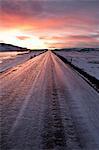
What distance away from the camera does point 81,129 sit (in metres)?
7.88

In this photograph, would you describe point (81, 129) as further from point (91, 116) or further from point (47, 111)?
point (47, 111)

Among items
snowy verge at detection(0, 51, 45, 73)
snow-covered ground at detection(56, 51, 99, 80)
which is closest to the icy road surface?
snow-covered ground at detection(56, 51, 99, 80)

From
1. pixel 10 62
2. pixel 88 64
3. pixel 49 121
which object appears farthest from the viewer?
pixel 88 64

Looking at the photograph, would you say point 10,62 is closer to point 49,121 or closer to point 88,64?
point 88,64

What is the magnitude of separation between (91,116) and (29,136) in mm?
2838

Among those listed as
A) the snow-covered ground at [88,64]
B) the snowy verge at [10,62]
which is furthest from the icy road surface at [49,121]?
the snowy verge at [10,62]

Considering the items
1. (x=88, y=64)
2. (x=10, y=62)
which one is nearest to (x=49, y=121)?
(x=10, y=62)

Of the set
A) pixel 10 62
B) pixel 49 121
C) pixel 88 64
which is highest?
pixel 49 121

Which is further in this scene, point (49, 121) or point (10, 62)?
point (10, 62)

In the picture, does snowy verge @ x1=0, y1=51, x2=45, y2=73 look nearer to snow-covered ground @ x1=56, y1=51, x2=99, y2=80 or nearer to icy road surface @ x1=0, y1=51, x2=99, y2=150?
snow-covered ground @ x1=56, y1=51, x2=99, y2=80

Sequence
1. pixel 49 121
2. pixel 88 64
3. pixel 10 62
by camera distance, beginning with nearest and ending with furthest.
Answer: pixel 49 121 → pixel 10 62 → pixel 88 64

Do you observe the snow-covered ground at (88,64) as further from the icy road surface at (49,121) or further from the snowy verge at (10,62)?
→ the icy road surface at (49,121)

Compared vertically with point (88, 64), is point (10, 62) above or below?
above

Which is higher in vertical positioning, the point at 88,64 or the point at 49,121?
the point at 49,121
